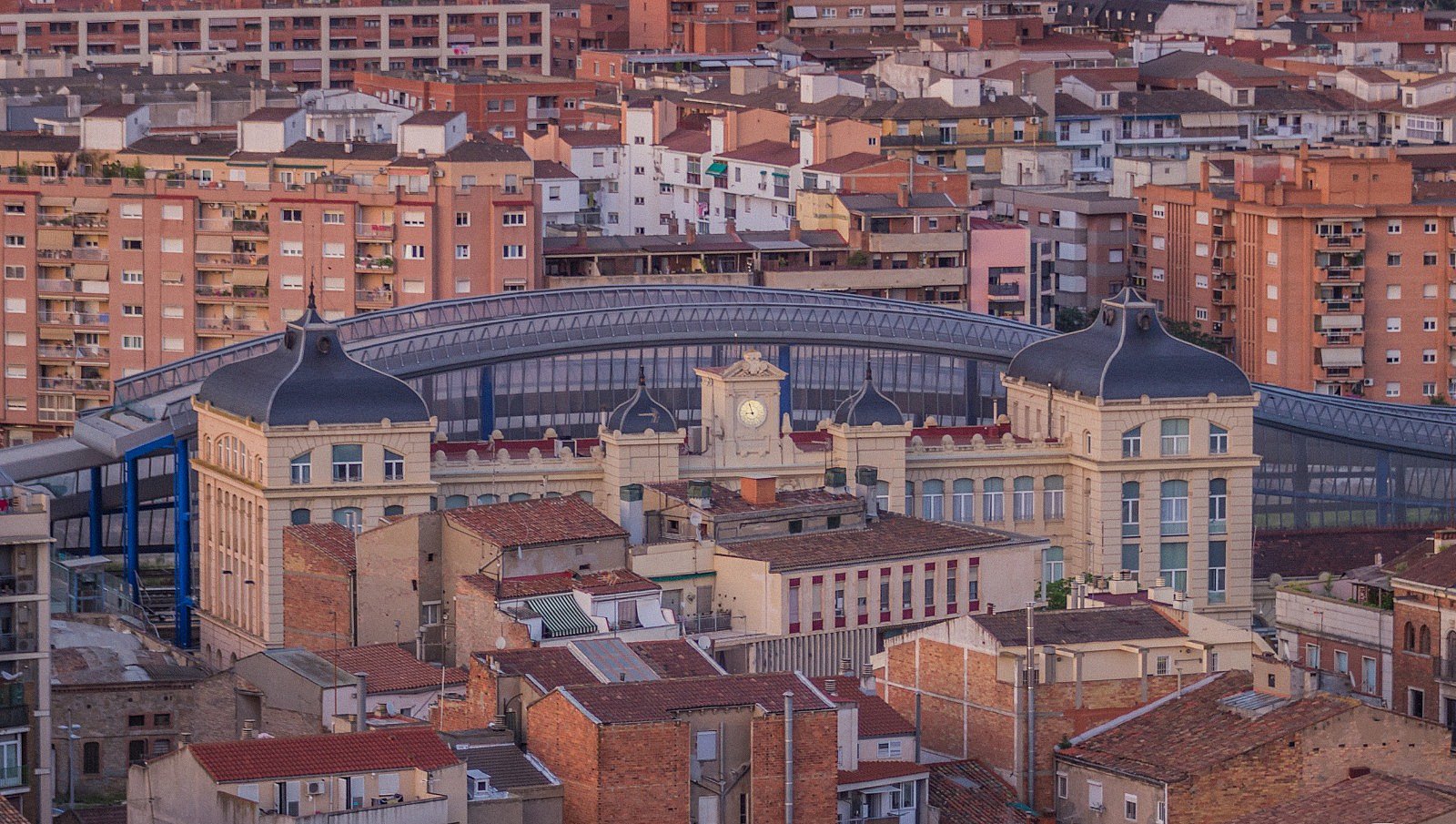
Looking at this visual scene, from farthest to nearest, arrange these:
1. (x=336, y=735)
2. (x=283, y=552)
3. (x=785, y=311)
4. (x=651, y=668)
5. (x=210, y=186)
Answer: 1. (x=210, y=186)
2. (x=785, y=311)
3. (x=283, y=552)
4. (x=651, y=668)
5. (x=336, y=735)

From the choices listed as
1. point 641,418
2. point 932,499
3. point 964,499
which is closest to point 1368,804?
point 641,418

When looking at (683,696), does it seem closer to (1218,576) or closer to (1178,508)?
(1178,508)

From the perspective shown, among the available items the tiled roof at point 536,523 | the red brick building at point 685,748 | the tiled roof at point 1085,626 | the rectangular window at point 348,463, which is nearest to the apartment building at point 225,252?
the rectangular window at point 348,463

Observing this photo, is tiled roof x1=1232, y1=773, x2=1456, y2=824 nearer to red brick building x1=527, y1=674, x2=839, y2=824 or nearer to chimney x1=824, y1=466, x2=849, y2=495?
red brick building x1=527, y1=674, x2=839, y2=824

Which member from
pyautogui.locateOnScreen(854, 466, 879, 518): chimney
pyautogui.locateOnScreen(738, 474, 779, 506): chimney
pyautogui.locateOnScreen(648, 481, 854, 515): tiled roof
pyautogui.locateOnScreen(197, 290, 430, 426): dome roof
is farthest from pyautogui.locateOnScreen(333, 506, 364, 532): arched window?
pyautogui.locateOnScreen(854, 466, 879, 518): chimney

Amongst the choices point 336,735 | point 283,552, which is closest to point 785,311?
point 283,552

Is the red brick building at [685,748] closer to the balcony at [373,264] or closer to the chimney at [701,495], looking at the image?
the chimney at [701,495]

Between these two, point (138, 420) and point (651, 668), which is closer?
point (651, 668)

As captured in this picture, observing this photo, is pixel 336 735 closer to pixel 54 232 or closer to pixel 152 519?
pixel 152 519
